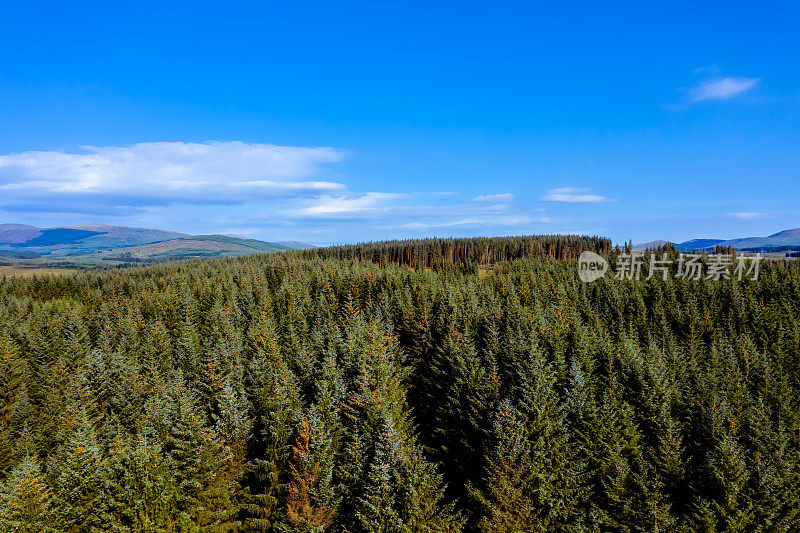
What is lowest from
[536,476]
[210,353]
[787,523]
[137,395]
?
[787,523]

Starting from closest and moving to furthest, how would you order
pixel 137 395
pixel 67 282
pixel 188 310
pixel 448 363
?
pixel 137 395 → pixel 448 363 → pixel 188 310 → pixel 67 282

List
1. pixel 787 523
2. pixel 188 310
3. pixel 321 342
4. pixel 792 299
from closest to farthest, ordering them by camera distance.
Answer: pixel 787 523 < pixel 321 342 < pixel 188 310 < pixel 792 299

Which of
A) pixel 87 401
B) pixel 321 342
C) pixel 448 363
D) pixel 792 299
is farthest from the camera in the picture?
pixel 792 299

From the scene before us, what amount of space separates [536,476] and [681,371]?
32.8 m

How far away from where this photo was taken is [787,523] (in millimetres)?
34625

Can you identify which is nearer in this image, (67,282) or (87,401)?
(87,401)

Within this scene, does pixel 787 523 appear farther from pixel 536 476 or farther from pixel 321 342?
pixel 321 342

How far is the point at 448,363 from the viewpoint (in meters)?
54.4

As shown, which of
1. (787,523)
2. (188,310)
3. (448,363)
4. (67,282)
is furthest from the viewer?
(67,282)

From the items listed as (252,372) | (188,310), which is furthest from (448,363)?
(188,310)

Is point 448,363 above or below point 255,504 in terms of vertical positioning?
above

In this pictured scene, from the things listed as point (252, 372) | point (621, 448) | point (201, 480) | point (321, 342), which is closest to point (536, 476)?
point (621, 448)

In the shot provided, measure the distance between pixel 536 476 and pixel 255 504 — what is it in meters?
24.1

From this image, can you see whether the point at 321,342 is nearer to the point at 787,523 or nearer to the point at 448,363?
the point at 448,363
